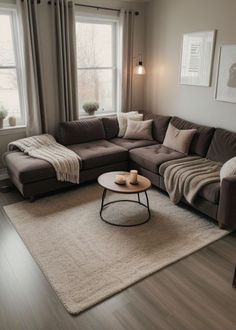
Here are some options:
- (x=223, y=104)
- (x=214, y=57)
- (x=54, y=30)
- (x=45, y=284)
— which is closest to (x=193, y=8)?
(x=214, y=57)

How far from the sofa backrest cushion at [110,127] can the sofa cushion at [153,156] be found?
2.22ft

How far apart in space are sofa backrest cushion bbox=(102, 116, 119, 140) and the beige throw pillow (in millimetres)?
927

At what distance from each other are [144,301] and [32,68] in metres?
3.30

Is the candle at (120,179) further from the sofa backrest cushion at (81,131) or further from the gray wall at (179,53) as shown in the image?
the gray wall at (179,53)

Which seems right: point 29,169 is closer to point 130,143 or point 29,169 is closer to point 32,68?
point 32,68

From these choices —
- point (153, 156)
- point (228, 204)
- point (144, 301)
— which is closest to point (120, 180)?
point (153, 156)

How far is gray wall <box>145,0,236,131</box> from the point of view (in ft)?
12.0

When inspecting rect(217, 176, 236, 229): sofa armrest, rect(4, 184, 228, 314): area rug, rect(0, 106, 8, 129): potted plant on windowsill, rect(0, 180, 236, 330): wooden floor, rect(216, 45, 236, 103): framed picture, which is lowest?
rect(0, 180, 236, 330): wooden floor

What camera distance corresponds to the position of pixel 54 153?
145 inches

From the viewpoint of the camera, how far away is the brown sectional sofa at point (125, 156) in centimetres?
287

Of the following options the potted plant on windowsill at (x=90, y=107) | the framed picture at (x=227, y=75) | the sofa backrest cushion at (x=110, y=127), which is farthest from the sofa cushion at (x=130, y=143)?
the framed picture at (x=227, y=75)

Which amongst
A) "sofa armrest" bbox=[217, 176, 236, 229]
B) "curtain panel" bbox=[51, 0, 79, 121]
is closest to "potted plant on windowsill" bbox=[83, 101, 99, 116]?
"curtain panel" bbox=[51, 0, 79, 121]

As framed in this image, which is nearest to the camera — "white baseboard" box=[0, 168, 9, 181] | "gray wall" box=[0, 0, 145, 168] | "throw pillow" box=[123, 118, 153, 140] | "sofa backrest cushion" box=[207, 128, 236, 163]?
"sofa backrest cushion" box=[207, 128, 236, 163]

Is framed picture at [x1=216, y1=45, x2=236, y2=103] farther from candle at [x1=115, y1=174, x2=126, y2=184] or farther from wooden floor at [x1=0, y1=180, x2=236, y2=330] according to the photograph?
wooden floor at [x1=0, y1=180, x2=236, y2=330]
